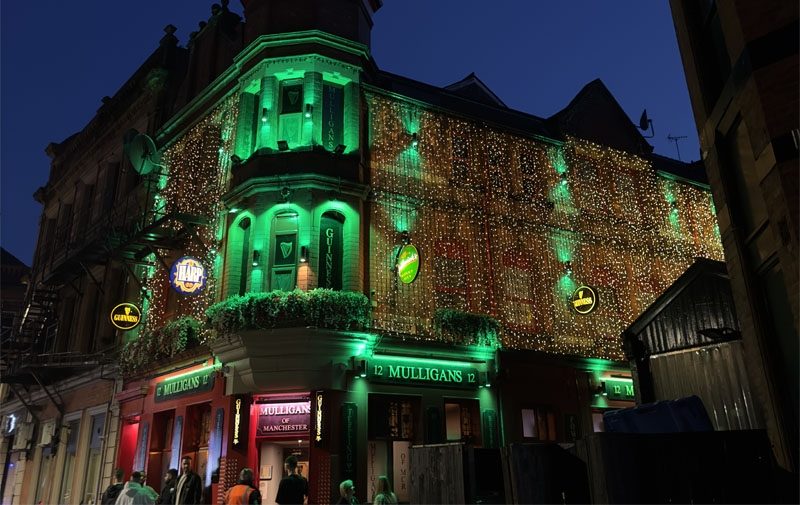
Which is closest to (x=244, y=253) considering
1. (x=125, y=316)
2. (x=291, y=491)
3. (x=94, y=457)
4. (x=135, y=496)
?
(x=125, y=316)

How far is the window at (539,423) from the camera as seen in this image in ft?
60.4

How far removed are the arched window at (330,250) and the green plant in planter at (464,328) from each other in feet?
10.0

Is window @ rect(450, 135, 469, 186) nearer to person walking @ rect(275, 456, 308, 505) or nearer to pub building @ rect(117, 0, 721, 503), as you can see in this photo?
pub building @ rect(117, 0, 721, 503)

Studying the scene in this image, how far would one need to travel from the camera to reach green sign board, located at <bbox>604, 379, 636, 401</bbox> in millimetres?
19969

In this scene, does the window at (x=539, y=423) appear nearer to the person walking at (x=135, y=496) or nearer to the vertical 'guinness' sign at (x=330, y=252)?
the vertical 'guinness' sign at (x=330, y=252)

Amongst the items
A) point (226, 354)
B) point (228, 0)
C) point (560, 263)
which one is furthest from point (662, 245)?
point (228, 0)

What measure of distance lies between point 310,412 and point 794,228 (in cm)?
1124

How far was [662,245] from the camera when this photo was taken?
23938 mm

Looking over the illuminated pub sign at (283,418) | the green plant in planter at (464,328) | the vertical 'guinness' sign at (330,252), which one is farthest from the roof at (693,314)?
the illuminated pub sign at (283,418)

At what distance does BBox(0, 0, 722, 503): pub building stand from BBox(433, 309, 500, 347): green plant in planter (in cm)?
6

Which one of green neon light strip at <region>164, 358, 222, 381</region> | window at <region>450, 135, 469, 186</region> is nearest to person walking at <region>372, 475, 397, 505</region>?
green neon light strip at <region>164, 358, 222, 381</region>

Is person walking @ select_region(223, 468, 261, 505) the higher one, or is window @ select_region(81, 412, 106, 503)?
window @ select_region(81, 412, 106, 503)

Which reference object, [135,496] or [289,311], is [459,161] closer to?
[289,311]

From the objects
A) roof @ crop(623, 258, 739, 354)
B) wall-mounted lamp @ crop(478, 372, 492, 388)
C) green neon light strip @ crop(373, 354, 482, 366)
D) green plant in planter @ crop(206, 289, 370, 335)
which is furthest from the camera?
wall-mounted lamp @ crop(478, 372, 492, 388)
